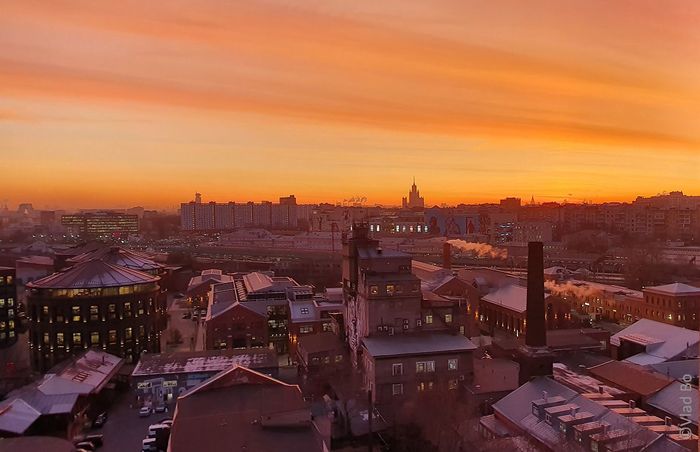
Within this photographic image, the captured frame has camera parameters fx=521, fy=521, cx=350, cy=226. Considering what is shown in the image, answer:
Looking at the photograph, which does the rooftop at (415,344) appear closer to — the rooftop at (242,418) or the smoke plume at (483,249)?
the rooftop at (242,418)

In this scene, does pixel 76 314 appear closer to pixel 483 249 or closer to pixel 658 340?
pixel 658 340

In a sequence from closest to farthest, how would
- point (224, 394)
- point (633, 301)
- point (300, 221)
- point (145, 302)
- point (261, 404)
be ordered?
1. point (261, 404)
2. point (224, 394)
3. point (145, 302)
4. point (633, 301)
5. point (300, 221)

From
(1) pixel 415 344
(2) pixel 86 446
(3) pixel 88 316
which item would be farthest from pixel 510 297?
(3) pixel 88 316

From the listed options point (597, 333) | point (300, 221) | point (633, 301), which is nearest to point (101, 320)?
point (597, 333)

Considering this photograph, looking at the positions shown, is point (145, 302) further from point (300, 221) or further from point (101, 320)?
point (300, 221)

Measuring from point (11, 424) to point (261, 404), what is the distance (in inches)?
261

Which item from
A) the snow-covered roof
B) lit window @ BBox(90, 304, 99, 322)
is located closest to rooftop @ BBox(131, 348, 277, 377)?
lit window @ BBox(90, 304, 99, 322)

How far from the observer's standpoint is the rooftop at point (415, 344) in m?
15.8

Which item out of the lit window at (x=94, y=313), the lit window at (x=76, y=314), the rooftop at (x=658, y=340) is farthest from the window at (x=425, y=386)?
the lit window at (x=76, y=314)

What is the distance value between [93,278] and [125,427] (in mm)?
9074

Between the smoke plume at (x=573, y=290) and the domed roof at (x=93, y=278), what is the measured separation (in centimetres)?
2023

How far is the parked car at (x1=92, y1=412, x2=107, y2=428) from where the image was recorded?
1454cm

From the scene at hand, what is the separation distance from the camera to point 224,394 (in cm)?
1212

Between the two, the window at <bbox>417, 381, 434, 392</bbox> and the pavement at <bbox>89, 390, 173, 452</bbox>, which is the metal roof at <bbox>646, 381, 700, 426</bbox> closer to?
the window at <bbox>417, 381, 434, 392</bbox>
